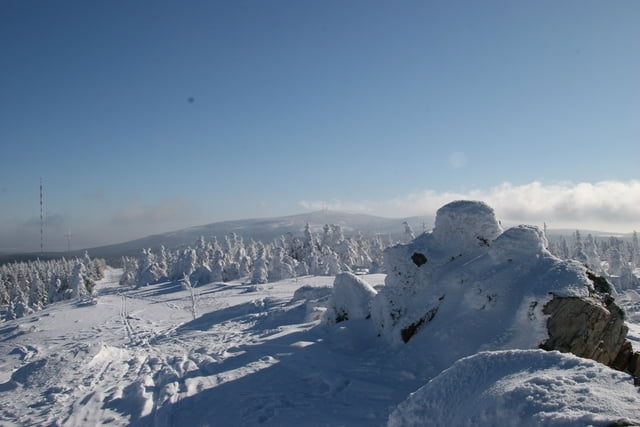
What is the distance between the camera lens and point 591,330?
10117 mm

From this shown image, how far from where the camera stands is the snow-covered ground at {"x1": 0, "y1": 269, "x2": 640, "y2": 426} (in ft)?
16.0

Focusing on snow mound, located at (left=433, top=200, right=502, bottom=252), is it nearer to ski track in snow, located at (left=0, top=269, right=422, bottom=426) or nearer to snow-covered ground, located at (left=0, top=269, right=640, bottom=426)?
snow-covered ground, located at (left=0, top=269, right=640, bottom=426)

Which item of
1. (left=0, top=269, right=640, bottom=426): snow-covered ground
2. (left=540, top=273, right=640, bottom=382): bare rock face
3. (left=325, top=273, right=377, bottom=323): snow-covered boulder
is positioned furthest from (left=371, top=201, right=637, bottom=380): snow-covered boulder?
(left=325, top=273, right=377, bottom=323): snow-covered boulder

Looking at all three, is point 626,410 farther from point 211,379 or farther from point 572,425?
point 211,379

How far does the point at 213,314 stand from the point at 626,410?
31.6 meters

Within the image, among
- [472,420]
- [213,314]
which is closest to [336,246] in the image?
[213,314]

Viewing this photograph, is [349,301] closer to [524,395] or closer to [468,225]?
[468,225]

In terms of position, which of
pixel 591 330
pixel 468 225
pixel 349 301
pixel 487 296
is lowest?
pixel 349 301

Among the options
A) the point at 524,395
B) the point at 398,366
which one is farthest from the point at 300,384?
the point at 524,395

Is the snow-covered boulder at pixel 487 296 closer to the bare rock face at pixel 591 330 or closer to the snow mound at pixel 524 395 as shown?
the bare rock face at pixel 591 330

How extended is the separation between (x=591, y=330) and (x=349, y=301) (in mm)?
10483

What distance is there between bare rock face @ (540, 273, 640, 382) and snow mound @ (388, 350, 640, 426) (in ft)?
17.0

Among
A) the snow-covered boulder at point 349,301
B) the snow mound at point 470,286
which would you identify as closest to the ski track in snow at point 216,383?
the snow-covered boulder at point 349,301

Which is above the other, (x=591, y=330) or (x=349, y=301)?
(x=591, y=330)
